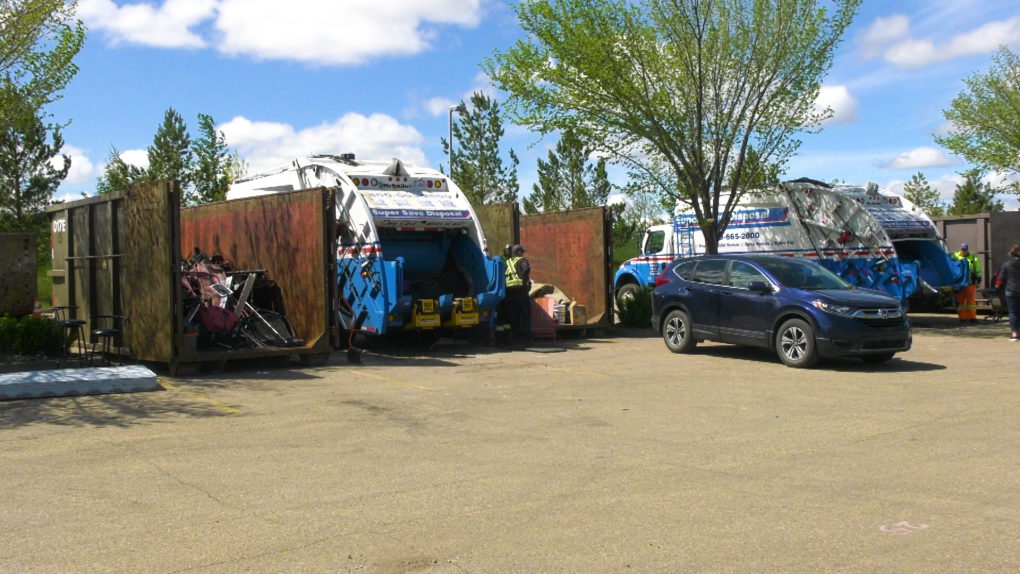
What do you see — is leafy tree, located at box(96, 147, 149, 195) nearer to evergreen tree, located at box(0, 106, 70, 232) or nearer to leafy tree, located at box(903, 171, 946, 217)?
evergreen tree, located at box(0, 106, 70, 232)

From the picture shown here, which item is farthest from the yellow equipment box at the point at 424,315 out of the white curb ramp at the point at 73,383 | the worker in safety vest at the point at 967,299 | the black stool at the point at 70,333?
the worker in safety vest at the point at 967,299

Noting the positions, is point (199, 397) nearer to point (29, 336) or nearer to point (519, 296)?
point (29, 336)

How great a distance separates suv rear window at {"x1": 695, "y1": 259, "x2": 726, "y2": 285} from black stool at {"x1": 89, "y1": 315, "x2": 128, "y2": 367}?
838cm

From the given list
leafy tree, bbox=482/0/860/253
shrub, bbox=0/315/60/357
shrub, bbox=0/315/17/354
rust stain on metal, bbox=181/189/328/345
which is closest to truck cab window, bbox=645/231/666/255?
leafy tree, bbox=482/0/860/253

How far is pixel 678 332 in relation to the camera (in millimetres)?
14594

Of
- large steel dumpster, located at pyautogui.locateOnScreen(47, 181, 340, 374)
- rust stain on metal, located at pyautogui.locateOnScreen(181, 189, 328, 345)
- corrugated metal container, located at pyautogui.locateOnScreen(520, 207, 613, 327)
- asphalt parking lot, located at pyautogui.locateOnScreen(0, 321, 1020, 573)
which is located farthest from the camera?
corrugated metal container, located at pyautogui.locateOnScreen(520, 207, 613, 327)

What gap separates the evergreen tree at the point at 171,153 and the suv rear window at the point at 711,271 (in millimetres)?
22207

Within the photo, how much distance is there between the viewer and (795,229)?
19500 millimetres

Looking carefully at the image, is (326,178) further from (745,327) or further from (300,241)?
(745,327)

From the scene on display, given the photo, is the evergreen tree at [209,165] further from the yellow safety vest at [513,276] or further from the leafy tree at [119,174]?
the yellow safety vest at [513,276]

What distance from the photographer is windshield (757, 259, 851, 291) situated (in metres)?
13.1

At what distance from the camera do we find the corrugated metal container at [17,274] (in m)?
13.2

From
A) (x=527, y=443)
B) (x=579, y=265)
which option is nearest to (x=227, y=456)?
(x=527, y=443)

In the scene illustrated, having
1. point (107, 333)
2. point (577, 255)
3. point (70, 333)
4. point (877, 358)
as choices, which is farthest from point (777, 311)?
point (70, 333)
